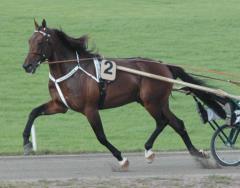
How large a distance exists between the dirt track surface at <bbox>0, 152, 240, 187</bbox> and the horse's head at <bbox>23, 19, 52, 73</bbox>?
4.91 ft

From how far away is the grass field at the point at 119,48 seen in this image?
15.5 m

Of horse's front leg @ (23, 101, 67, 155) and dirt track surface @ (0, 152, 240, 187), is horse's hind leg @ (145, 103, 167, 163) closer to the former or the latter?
dirt track surface @ (0, 152, 240, 187)

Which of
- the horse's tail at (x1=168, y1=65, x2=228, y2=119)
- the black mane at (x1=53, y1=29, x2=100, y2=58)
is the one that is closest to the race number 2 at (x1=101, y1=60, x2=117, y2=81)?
the black mane at (x1=53, y1=29, x2=100, y2=58)

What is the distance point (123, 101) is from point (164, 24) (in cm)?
1996

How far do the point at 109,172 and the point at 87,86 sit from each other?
1226 mm

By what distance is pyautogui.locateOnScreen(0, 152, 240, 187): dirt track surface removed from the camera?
932cm

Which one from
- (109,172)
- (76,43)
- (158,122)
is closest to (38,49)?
(76,43)

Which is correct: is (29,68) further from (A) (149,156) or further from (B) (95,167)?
(A) (149,156)

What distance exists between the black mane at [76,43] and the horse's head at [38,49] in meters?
0.24

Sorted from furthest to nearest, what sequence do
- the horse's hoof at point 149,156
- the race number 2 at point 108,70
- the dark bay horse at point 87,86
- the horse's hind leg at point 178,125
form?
the horse's hind leg at point 178,125
the horse's hoof at point 149,156
the race number 2 at point 108,70
the dark bay horse at point 87,86

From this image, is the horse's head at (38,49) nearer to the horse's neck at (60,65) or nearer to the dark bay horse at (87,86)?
the dark bay horse at (87,86)

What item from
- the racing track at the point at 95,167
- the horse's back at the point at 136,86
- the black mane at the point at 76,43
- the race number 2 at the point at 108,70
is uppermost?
the black mane at the point at 76,43

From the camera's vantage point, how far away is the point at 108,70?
10570 mm

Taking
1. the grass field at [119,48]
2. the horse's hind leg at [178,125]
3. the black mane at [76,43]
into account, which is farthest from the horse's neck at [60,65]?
the grass field at [119,48]
